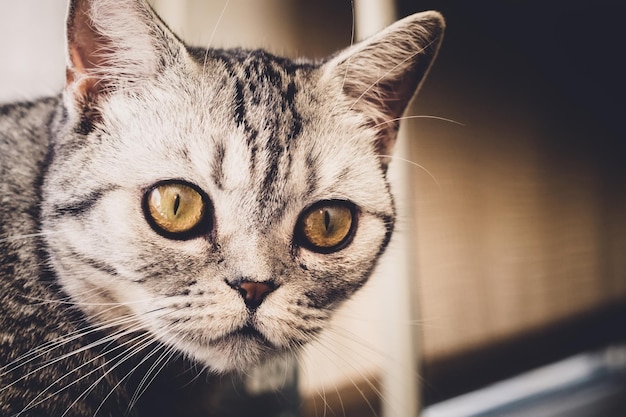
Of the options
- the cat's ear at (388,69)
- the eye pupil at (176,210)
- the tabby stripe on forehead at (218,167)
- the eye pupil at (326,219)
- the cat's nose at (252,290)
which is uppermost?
the cat's ear at (388,69)

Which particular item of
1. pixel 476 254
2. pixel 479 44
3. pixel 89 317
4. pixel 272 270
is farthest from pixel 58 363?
pixel 479 44

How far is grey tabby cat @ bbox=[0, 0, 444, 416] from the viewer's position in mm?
432

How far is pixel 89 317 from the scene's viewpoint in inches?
18.5

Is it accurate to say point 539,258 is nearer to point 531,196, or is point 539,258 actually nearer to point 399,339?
point 531,196

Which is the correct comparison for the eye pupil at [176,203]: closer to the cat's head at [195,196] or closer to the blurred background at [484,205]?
the cat's head at [195,196]

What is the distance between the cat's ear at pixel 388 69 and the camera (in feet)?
1.73

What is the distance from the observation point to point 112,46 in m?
0.47

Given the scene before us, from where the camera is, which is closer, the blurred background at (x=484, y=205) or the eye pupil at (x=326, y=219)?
the eye pupil at (x=326, y=219)

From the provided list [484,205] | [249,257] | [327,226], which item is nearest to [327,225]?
[327,226]

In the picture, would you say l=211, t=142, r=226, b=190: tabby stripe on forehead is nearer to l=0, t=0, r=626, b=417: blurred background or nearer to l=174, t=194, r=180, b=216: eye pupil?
l=174, t=194, r=180, b=216: eye pupil

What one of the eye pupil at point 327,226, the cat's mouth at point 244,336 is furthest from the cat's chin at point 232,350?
the eye pupil at point 327,226

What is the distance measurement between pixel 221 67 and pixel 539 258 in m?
0.61

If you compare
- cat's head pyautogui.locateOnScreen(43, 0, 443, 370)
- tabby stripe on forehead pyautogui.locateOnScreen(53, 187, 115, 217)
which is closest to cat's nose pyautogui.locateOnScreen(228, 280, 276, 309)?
cat's head pyautogui.locateOnScreen(43, 0, 443, 370)

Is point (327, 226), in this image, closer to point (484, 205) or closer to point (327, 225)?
point (327, 225)
